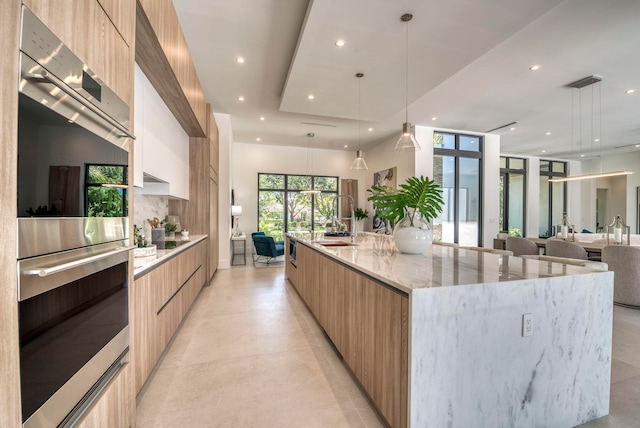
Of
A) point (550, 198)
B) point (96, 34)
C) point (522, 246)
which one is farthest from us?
point (550, 198)

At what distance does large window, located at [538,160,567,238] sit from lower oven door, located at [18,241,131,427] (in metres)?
11.6

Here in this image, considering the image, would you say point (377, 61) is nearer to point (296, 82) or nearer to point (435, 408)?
point (296, 82)

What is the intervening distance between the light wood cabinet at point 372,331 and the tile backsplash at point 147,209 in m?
1.97

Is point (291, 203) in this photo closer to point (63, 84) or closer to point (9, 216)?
point (63, 84)

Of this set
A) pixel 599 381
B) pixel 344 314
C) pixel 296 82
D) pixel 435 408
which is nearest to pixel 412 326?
pixel 435 408

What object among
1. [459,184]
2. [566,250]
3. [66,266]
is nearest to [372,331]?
[66,266]

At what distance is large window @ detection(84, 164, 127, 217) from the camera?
1.14 meters

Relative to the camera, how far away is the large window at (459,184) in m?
7.02

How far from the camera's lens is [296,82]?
3797 mm

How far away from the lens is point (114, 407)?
4.19ft

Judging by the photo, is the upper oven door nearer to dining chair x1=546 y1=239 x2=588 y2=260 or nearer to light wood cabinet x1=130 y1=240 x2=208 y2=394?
light wood cabinet x1=130 y1=240 x2=208 y2=394

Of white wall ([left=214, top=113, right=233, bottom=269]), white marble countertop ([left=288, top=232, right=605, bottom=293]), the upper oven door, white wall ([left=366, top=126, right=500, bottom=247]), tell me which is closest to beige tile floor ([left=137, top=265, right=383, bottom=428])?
white marble countertop ([left=288, top=232, right=605, bottom=293])

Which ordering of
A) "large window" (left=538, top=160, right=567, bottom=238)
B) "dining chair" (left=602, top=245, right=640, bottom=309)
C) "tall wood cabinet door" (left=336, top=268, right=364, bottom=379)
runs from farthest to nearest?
"large window" (left=538, top=160, right=567, bottom=238)
"dining chair" (left=602, top=245, right=640, bottom=309)
"tall wood cabinet door" (left=336, top=268, right=364, bottom=379)

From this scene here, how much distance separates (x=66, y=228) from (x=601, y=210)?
538 inches
